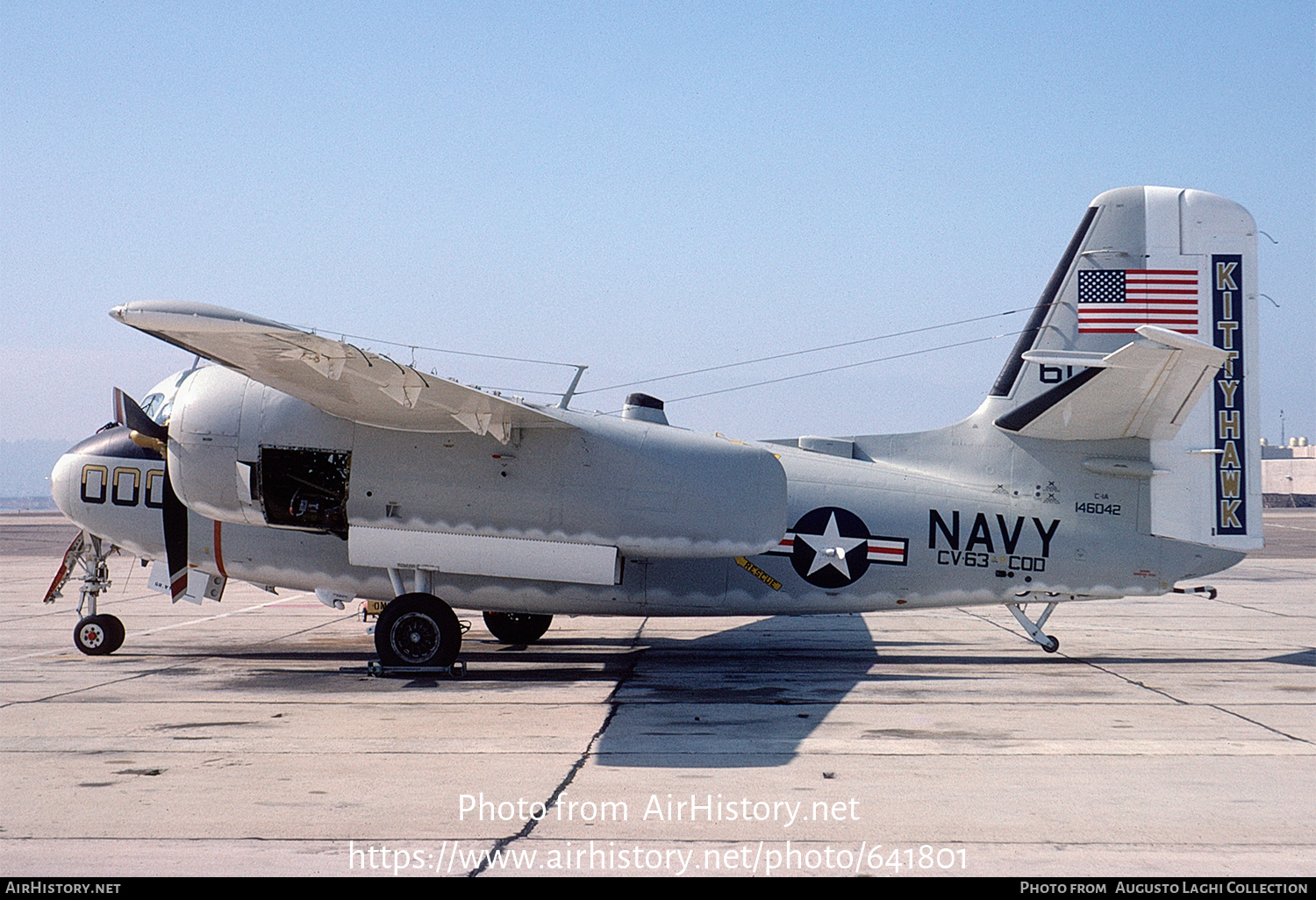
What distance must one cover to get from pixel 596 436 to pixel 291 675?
497 centimetres

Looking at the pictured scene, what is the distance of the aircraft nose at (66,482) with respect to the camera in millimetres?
14953

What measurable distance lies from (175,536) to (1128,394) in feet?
43.1

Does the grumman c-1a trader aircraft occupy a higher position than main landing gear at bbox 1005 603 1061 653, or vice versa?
the grumman c-1a trader aircraft

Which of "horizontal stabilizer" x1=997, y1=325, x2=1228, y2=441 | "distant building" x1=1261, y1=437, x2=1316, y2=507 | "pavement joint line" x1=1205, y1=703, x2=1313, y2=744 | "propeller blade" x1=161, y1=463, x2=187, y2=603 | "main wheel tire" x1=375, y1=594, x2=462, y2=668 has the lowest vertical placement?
"distant building" x1=1261, y1=437, x2=1316, y2=507

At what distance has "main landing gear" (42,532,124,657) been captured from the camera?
49.0 ft

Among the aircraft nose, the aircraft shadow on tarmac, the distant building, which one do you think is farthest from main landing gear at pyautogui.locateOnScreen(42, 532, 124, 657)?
the distant building

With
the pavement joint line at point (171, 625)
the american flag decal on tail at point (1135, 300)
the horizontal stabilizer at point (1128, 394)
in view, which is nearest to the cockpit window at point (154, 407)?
the pavement joint line at point (171, 625)

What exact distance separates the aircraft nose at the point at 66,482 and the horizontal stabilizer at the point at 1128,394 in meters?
13.2

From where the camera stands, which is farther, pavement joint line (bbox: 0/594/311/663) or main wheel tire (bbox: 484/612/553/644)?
main wheel tire (bbox: 484/612/553/644)

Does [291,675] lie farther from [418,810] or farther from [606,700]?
[418,810]

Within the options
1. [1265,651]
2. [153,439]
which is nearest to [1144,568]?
[1265,651]

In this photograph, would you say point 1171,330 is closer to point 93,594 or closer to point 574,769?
point 574,769

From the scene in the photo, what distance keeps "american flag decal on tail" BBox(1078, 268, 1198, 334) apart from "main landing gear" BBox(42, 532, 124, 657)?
14509 mm

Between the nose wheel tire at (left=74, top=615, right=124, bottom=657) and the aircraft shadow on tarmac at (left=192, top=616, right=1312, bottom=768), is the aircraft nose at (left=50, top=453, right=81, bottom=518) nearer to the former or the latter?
the nose wheel tire at (left=74, top=615, right=124, bottom=657)
